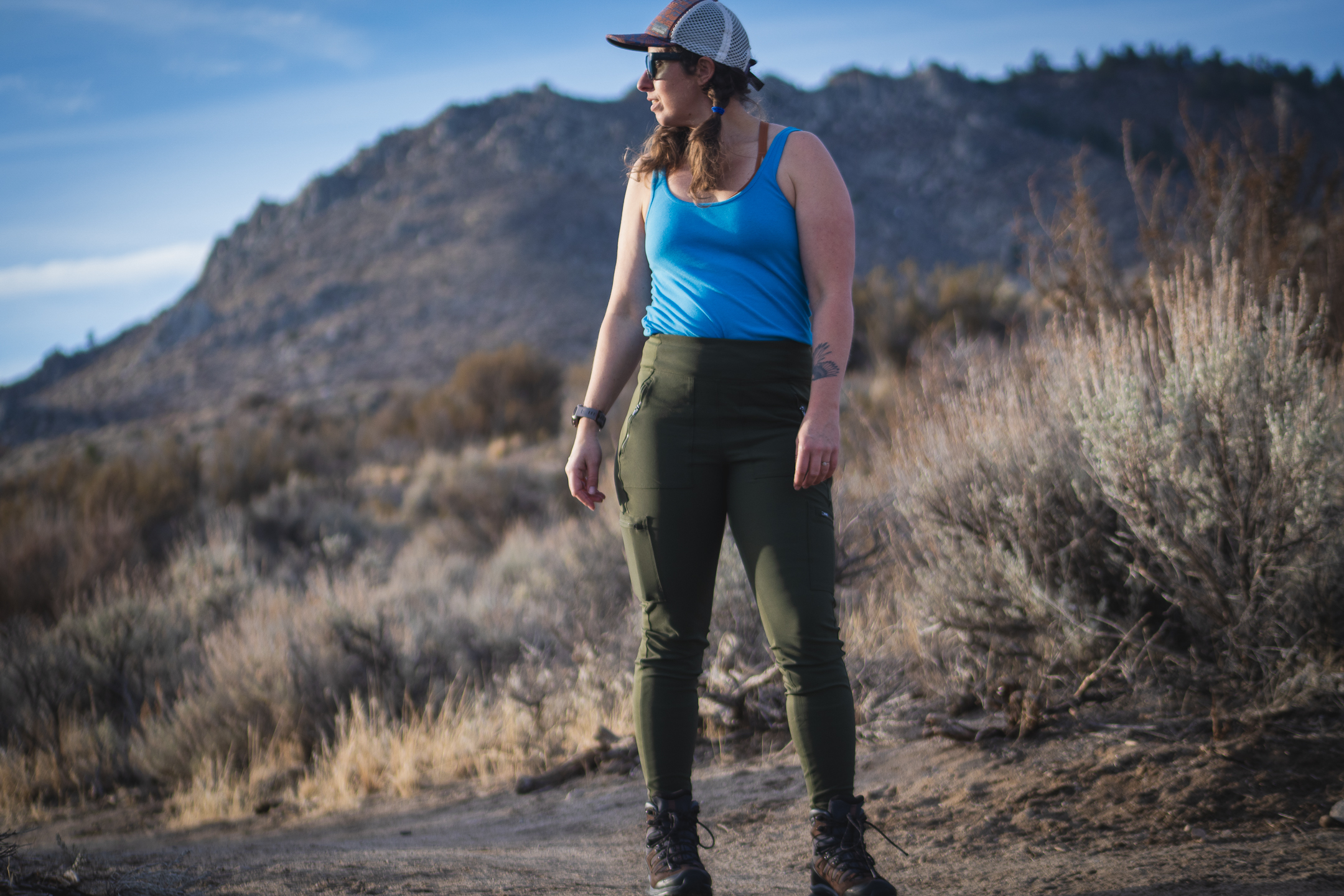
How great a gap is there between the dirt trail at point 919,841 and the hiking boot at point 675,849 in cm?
42

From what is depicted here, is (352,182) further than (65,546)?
Yes

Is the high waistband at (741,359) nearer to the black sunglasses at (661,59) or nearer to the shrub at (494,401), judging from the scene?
→ the black sunglasses at (661,59)

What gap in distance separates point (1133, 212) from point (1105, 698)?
153ft

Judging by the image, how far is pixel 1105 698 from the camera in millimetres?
3236

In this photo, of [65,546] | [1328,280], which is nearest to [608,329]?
[1328,280]

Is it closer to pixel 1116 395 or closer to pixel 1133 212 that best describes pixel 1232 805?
pixel 1116 395

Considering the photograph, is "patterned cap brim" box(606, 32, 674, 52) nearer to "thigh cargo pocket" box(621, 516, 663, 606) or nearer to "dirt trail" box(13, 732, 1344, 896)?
"thigh cargo pocket" box(621, 516, 663, 606)

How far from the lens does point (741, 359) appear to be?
2061mm

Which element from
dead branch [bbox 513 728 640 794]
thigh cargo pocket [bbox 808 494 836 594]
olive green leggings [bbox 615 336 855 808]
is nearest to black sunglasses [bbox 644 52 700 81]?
olive green leggings [bbox 615 336 855 808]

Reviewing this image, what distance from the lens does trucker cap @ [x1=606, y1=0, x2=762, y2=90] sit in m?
2.08

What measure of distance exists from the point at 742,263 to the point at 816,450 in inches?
18.8

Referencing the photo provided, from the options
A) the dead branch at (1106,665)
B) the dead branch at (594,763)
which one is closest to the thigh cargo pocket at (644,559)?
the dead branch at (1106,665)

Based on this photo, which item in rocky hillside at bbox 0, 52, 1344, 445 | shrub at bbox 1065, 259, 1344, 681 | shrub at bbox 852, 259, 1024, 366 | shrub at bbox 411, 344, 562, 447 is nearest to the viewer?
shrub at bbox 1065, 259, 1344, 681

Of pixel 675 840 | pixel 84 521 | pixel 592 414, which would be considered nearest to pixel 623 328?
pixel 592 414
